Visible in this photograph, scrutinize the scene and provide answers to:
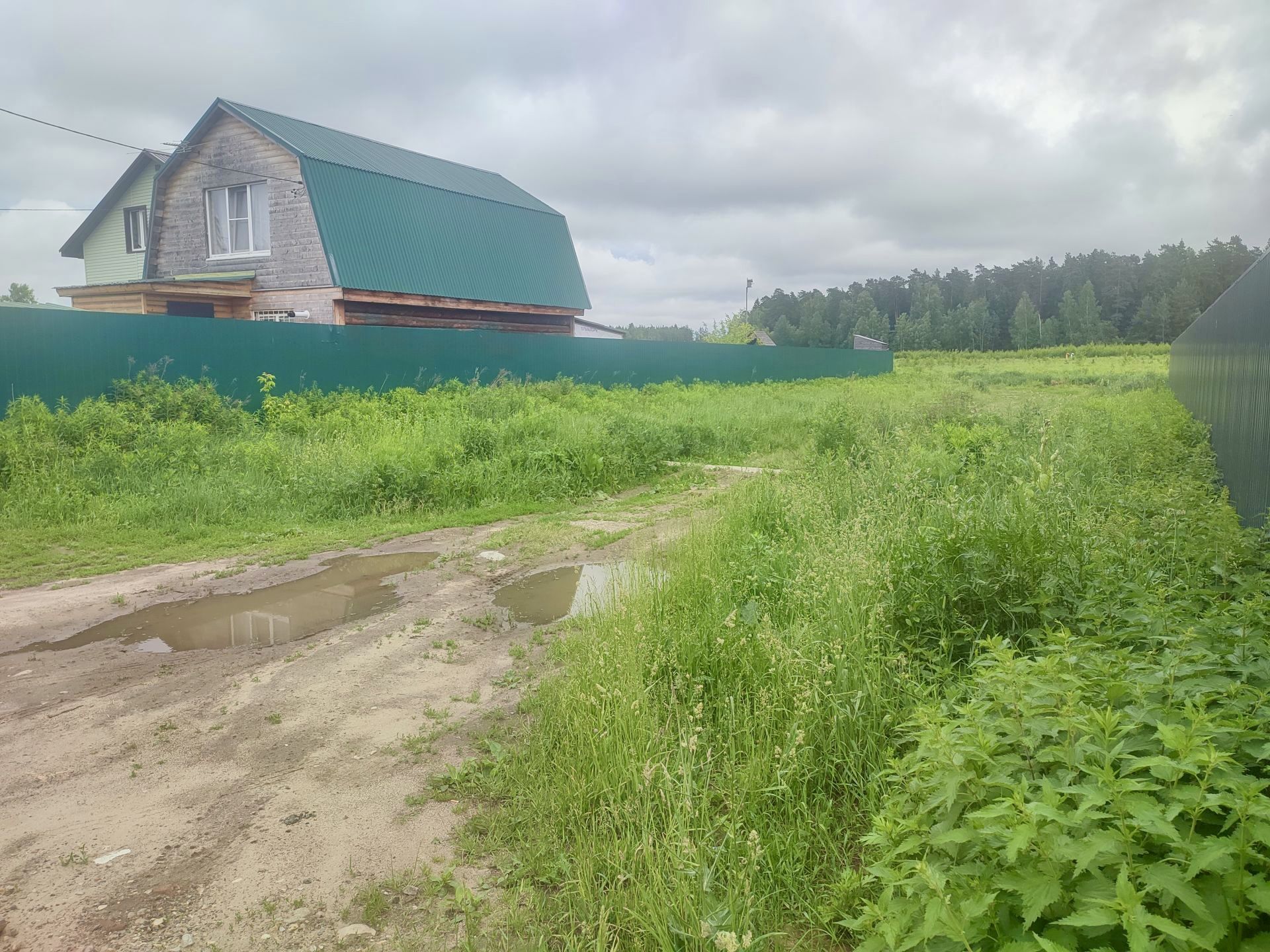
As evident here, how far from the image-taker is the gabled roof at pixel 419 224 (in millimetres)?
17250

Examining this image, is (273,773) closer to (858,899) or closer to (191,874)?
(191,874)

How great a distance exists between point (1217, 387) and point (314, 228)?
1559 centimetres

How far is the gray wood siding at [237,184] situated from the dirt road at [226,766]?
12639 millimetres

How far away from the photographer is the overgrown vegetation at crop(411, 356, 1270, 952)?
5.91 ft

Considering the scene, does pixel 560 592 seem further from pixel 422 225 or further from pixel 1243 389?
pixel 422 225

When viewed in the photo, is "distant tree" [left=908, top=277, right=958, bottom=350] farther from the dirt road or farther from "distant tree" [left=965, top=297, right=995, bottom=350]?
the dirt road

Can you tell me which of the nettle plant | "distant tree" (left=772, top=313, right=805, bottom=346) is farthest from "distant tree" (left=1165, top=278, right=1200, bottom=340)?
the nettle plant

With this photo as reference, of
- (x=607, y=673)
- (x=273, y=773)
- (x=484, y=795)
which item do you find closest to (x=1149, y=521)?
(x=607, y=673)

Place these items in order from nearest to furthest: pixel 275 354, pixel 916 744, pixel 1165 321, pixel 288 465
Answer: pixel 916 744
pixel 288 465
pixel 275 354
pixel 1165 321

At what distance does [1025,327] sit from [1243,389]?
72.7 metres

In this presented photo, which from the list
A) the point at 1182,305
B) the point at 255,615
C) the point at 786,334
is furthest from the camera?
the point at 786,334

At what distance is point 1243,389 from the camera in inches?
271

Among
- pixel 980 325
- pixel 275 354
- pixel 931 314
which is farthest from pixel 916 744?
pixel 931 314

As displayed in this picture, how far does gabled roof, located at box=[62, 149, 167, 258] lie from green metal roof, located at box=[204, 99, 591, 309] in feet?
9.87
